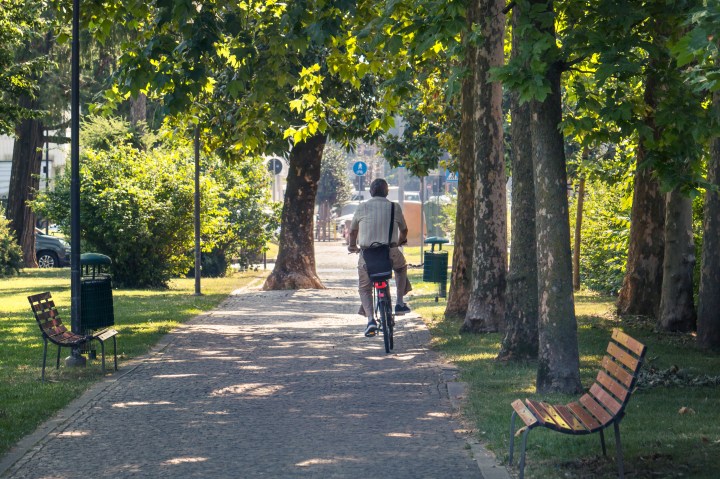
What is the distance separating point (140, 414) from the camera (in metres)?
9.92

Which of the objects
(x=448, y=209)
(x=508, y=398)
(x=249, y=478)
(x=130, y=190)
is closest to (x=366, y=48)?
(x=508, y=398)

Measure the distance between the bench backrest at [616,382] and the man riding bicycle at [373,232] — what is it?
6.60 metres

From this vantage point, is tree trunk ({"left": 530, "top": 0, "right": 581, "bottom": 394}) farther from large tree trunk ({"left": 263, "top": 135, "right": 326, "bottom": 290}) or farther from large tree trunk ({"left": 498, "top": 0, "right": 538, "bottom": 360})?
large tree trunk ({"left": 263, "top": 135, "right": 326, "bottom": 290})

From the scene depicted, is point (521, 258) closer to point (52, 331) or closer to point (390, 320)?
point (390, 320)

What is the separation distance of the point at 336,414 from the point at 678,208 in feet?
29.0

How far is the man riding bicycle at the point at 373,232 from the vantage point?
14.2 metres

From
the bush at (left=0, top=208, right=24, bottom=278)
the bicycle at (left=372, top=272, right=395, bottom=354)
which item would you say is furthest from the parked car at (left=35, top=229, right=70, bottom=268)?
the bicycle at (left=372, top=272, right=395, bottom=354)

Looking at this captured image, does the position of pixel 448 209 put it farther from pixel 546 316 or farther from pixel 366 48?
pixel 546 316

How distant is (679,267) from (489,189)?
11.1 feet

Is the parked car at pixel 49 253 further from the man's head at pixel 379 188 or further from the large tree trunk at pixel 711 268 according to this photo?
the large tree trunk at pixel 711 268

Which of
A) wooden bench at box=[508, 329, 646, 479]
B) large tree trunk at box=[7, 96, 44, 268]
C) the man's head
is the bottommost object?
wooden bench at box=[508, 329, 646, 479]

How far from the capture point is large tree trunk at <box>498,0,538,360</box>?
12.2 metres

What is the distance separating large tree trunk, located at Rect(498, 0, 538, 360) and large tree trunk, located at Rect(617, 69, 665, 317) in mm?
6944

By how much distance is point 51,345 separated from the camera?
1548 centimetres
